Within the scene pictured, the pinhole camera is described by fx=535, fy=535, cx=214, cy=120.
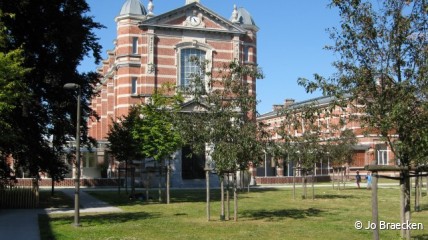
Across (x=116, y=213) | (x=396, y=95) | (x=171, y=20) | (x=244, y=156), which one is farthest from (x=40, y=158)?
(x=171, y=20)

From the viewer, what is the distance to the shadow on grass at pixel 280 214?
70.9 feet

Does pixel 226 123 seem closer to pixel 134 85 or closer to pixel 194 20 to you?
pixel 134 85

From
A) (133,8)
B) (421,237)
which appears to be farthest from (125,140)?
(421,237)

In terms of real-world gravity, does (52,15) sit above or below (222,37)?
below

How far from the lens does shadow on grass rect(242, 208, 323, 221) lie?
21625 mm

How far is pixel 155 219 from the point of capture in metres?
21.4

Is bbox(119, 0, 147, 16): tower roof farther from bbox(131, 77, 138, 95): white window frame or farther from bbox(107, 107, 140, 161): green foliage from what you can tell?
bbox(107, 107, 140, 161): green foliage

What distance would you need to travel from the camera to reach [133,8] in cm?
5103

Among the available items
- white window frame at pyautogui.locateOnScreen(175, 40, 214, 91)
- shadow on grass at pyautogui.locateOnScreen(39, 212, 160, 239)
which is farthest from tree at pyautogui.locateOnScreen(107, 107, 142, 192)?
white window frame at pyautogui.locateOnScreen(175, 40, 214, 91)

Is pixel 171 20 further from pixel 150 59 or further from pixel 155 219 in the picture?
pixel 155 219

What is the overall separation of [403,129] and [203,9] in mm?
41361

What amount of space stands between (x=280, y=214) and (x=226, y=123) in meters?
5.24

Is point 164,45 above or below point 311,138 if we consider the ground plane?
above

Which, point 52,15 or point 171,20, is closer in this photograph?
point 52,15
